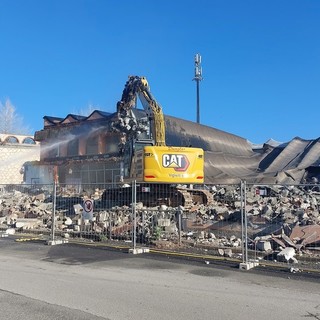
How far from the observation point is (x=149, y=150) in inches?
686

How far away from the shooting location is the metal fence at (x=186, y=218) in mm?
11086

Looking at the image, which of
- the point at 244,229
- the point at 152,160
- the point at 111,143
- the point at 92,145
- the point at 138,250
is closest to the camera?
the point at 244,229

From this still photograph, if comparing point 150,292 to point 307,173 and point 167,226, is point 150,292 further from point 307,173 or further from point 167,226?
point 307,173

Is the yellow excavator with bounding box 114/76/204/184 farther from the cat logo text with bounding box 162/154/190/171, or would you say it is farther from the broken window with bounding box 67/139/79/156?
the broken window with bounding box 67/139/79/156

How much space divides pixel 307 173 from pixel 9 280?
2614 centimetres

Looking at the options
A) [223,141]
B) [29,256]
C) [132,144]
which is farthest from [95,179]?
[29,256]

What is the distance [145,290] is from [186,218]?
24.5 feet

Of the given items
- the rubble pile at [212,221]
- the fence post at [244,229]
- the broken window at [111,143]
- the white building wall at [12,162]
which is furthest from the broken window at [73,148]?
the fence post at [244,229]

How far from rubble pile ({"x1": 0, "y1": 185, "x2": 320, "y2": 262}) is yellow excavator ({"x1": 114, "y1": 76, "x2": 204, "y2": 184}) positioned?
1.38m

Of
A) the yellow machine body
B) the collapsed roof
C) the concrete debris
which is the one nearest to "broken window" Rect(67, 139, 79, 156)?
Result: the collapsed roof

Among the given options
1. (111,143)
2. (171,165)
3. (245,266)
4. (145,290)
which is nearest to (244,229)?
(245,266)

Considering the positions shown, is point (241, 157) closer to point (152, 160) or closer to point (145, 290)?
point (152, 160)

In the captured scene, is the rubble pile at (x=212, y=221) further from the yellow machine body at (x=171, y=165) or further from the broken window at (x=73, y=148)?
the broken window at (x=73, y=148)

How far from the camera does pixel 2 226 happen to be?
59.6 feet
